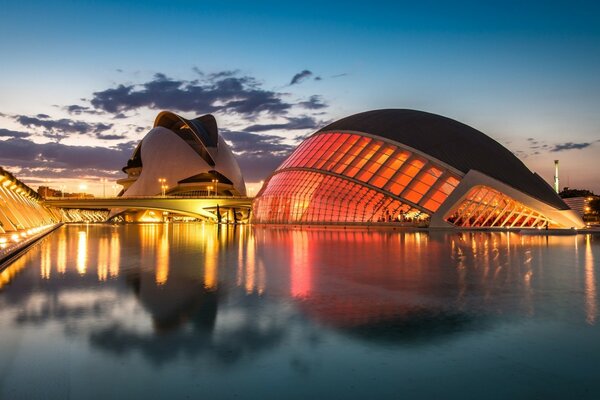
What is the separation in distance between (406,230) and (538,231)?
10268 millimetres

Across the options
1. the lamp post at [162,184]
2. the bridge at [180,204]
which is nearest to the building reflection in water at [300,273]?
the bridge at [180,204]

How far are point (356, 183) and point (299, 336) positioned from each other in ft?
135

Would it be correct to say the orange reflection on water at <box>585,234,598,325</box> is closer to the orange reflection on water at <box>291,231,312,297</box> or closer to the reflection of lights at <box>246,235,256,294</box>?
the orange reflection on water at <box>291,231,312,297</box>

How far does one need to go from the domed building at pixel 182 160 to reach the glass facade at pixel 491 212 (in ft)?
227

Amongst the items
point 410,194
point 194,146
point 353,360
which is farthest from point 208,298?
point 194,146

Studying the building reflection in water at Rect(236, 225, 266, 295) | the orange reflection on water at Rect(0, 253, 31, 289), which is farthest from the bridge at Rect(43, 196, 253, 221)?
the building reflection in water at Rect(236, 225, 266, 295)

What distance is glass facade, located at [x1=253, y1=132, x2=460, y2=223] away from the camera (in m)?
45.2

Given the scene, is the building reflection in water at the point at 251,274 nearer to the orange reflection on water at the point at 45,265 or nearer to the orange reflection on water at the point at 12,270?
the orange reflection on water at the point at 45,265

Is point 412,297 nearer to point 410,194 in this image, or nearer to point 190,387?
point 190,387

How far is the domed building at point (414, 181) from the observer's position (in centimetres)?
4494

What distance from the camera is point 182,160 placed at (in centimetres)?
10700

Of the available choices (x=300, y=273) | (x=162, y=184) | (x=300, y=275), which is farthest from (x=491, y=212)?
(x=162, y=184)

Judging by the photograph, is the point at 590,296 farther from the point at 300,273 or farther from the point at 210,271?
the point at 210,271

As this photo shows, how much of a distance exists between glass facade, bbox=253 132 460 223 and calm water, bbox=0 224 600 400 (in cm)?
3170
